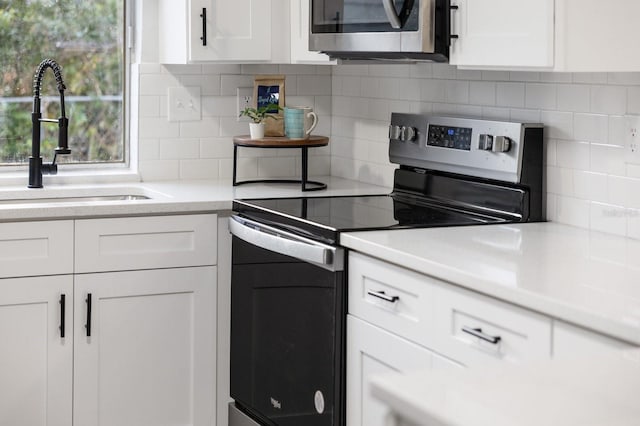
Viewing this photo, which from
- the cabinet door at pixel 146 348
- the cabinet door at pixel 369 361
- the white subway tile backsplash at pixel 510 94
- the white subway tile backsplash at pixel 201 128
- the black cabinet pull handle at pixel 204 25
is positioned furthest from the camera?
the white subway tile backsplash at pixel 201 128

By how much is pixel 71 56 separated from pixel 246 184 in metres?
0.78

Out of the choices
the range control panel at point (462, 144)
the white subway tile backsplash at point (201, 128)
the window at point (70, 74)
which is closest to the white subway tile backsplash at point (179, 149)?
the white subway tile backsplash at point (201, 128)

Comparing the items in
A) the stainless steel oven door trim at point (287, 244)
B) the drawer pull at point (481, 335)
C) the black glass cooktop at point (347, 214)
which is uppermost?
the black glass cooktop at point (347, 214)

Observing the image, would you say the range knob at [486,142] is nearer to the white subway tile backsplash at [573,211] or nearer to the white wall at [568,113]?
the white wall at [568,113]

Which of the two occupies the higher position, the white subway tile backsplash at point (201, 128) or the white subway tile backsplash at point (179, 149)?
the white subway tile backsplash at point (201, 128)

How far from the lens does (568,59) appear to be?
2254mm

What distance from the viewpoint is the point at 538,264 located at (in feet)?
7.02

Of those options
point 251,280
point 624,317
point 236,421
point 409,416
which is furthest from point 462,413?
point 236,421

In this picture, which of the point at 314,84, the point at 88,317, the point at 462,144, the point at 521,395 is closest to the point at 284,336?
the point at 88,317

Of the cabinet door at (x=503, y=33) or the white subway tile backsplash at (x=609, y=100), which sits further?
the white subway tile backsplash at (x=609, y=100)

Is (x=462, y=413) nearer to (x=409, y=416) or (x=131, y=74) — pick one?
(x=409, y=416)

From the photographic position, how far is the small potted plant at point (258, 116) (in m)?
3.49

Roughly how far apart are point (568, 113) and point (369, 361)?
2.76ft

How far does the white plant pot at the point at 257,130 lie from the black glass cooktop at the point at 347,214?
380 mm
